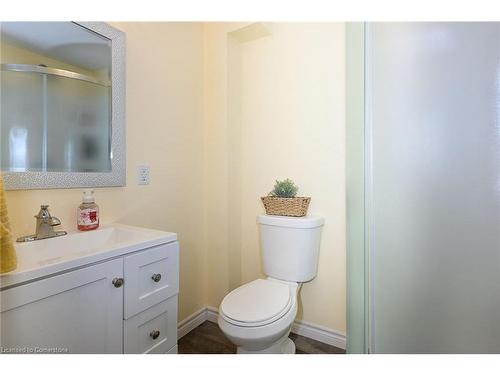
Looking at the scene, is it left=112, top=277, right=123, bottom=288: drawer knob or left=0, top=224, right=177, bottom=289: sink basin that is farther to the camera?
left=112, top=277, right=123, bottom=288: drawer knob

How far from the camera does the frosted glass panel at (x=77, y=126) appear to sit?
91cm

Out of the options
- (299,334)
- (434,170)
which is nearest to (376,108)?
(434,170)

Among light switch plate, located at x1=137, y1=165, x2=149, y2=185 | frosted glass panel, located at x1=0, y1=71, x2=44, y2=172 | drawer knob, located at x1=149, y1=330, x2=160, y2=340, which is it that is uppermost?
frosted glass panel, located at x1=0, y1=71, x2=44, y2=172

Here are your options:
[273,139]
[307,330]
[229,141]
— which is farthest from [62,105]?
[307,330]

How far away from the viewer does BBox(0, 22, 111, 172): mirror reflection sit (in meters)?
0.81

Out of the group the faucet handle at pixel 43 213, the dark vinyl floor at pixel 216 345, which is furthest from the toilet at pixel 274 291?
the faucet handle at pixel 43 213

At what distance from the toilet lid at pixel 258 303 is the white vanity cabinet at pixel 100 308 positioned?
0.25 meters

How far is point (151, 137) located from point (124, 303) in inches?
32.1

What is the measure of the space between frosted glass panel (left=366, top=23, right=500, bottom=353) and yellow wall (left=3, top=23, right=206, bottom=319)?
3.59 ft

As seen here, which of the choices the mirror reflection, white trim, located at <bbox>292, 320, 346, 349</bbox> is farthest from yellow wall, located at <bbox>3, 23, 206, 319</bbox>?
white trim, located at <bbox>292, 320, 346, 349</bbox>

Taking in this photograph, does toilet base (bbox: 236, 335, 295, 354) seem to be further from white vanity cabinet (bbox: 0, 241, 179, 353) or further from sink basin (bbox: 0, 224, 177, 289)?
sink basin (bbox: 0, 224, 177, 289)

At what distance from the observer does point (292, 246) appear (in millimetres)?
1265

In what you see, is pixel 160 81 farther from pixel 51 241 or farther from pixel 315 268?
pixel 315 268

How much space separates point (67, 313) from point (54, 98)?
0.78 metres
